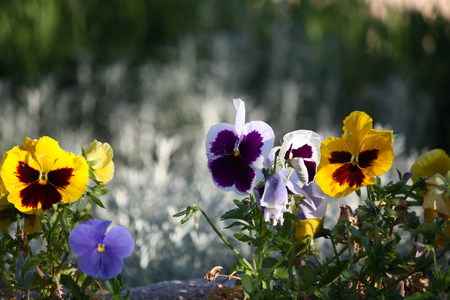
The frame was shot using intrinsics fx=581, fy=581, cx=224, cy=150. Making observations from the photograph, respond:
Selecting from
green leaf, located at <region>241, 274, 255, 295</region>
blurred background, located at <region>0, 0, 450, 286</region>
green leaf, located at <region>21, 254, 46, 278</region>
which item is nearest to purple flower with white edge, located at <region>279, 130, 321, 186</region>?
green leaf, located at <region>241, 274, 255, 295</region>

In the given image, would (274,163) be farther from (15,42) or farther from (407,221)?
(15,42)

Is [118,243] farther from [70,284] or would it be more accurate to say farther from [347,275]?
[347,275]

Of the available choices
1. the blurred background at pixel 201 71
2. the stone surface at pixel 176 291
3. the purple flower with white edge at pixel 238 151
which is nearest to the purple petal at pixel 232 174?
the purple flower with white edge at pixel 238 151

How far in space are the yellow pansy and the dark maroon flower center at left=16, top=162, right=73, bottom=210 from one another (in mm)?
84

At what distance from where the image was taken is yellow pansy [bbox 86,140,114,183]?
49.2 inches

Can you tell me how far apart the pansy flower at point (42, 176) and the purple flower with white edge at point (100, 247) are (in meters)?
0.09

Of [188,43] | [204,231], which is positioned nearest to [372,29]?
[188,43]

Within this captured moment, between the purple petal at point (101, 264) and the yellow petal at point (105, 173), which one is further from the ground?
the yellow petal at point (105, 173)

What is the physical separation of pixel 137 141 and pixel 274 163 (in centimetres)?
323

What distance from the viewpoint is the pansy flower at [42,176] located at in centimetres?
116

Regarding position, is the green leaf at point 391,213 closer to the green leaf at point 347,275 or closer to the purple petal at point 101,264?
the green leaf at point 347,275

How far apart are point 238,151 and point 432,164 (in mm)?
505

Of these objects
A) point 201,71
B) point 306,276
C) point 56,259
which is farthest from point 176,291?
point 201,71

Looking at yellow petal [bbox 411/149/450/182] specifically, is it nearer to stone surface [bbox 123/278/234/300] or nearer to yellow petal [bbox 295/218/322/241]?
yellow petal [bbox 295/218/322/241]
